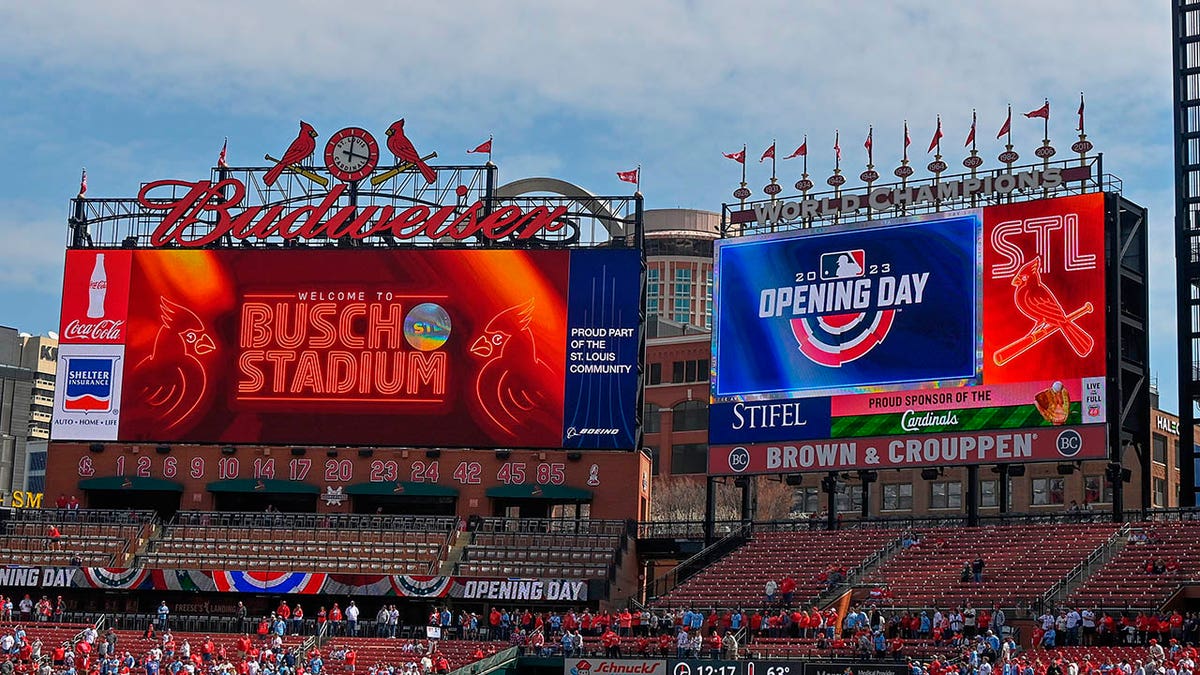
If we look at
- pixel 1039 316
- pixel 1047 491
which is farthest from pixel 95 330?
pixel 1047 491

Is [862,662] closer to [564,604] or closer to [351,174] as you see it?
[564,604]

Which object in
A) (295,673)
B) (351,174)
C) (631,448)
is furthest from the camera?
(351,174)

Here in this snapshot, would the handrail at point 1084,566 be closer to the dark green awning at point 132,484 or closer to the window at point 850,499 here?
the dark green awning at point 132,484

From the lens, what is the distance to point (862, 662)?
43.7 meters

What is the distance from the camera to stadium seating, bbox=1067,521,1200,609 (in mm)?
45344

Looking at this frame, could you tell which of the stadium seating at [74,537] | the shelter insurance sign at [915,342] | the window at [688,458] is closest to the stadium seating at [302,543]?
the stadium seating at [74,537]

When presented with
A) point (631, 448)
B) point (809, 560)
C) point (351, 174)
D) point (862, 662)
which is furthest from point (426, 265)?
point (862, 662)

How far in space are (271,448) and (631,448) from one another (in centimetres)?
1267

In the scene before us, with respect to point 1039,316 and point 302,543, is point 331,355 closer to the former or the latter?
point 302,543

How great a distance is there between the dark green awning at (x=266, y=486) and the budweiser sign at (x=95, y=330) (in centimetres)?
655

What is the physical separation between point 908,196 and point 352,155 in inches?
792

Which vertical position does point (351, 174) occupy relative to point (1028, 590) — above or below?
above

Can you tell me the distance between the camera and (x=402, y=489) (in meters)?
60.0

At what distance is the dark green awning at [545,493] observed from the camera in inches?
2323
